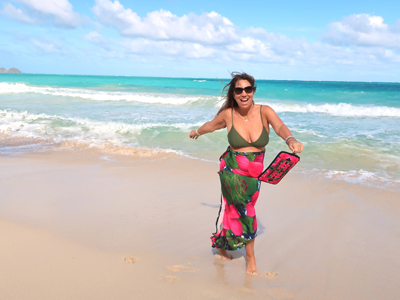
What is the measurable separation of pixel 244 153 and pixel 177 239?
54.6 inches

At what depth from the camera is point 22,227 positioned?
352cm

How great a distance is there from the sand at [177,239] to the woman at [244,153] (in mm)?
428

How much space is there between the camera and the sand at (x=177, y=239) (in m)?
2.64

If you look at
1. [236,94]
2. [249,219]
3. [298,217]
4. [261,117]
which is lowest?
[298,217]

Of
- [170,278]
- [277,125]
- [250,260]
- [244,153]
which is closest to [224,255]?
[250,260]

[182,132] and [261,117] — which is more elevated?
[261,117]

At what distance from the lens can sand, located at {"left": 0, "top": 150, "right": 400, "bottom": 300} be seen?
8.68 ft

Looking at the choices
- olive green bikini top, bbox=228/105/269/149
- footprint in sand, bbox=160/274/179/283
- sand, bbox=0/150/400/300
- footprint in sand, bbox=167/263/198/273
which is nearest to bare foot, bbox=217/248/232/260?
sand, bbox=0/150/400/300

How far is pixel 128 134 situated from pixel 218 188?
5.41m

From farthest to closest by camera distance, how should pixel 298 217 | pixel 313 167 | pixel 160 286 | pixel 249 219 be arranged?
pixel 313 167, pixel 298 217, pixel 249 219, pixel 160 286

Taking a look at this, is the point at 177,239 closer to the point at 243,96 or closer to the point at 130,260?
the point at 130,260

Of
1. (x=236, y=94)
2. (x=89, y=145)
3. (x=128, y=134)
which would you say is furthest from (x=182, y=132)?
(x=236, y=94)

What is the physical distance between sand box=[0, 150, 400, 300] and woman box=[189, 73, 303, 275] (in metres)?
0.43

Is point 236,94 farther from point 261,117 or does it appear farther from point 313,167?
point 313,167
